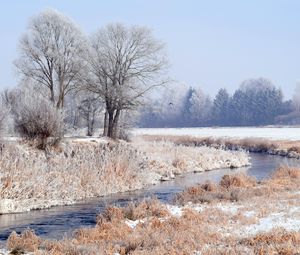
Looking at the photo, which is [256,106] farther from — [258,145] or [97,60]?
[97,60]

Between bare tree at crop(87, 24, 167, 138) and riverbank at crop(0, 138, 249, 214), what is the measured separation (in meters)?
12.3

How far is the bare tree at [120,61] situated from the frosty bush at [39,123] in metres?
16.1

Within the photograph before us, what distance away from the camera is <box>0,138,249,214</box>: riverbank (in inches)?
719

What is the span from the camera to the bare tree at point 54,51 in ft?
147

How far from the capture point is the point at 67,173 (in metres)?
21.3

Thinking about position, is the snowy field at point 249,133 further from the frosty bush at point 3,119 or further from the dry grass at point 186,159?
the frosty bush at point 3,119

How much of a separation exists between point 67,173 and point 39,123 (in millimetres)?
6089

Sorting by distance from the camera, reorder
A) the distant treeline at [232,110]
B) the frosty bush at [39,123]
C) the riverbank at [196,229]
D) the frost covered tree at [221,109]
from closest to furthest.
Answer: the riverbank at [196,229], the frosty bush at [39,123], the distant treeline at [232,110], the frost covered tree at [221,109]

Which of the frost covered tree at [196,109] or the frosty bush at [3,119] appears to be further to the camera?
the frost covered tree at [196,109]

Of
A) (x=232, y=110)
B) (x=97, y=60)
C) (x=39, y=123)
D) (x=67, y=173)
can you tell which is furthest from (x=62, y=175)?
(x=232, y=110)

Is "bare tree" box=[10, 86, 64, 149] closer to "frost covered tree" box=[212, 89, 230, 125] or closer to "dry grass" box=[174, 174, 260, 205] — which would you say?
"dry grass" box=[174, 174, 260, 205]

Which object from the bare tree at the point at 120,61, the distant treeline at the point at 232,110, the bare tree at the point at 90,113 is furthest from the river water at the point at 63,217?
the distant treeline at the point at 232,110

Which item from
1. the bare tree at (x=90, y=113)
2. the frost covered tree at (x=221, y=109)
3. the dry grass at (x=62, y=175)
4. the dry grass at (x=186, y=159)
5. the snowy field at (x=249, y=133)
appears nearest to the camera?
the dry grass at (x=62, y=175)

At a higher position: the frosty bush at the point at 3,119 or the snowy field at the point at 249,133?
the frosty bush at the point at 3,119
